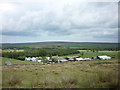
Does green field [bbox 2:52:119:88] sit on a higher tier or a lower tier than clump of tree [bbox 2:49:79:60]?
lower

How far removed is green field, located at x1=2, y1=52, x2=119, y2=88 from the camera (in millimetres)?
1832

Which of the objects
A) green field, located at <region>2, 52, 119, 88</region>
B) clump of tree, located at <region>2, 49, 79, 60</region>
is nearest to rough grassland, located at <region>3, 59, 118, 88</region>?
green field, located at <region>2, 52, 119, 88</region>

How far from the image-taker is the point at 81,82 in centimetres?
186

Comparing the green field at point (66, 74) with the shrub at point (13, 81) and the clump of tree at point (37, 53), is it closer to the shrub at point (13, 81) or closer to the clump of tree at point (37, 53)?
the shrub at point (13, 81)

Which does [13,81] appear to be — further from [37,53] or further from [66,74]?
[66,74]

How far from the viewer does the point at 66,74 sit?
6.44ft

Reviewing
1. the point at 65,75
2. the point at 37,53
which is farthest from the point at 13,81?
the point at 65,75

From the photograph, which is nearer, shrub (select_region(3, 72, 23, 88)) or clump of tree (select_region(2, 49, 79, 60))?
shrub (select_region(3, 72, 23, 88))

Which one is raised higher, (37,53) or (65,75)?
(37,53)

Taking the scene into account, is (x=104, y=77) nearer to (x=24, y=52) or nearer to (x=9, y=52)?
(x=24, y=52)

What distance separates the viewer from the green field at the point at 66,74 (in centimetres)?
183

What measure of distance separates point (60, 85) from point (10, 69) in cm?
84

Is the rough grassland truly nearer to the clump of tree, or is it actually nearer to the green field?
the green field

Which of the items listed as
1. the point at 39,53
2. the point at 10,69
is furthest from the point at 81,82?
the point at 10,69
